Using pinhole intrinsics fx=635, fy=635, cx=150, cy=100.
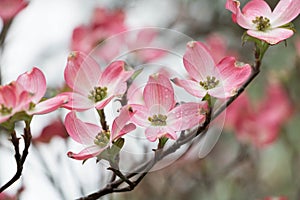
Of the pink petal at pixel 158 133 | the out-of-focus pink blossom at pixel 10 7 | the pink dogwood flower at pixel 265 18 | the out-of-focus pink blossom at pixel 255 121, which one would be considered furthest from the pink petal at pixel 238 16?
the out-of-focus pink blossom at pixel 255 121

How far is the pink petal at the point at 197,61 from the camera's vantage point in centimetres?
47

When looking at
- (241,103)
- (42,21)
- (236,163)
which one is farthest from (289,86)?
(42,21)

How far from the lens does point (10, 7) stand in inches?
24.7

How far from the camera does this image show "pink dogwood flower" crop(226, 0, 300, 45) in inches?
18.6

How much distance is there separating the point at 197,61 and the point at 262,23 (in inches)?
2.4

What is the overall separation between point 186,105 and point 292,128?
1043mm

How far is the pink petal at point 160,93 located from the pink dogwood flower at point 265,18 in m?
0.08

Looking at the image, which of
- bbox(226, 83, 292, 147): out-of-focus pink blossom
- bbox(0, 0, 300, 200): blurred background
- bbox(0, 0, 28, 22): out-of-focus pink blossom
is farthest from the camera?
bbox(226, 83, 292, 147): out-of-focus pink blossom

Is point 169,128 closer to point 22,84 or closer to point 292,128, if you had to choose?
point 22,84

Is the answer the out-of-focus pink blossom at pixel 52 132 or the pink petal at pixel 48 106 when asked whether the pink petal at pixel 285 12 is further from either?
the out-of-focus pink blossom at pixel 52 132

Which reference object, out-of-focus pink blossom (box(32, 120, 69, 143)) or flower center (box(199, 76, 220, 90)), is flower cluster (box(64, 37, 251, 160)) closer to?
flower center (box(199, 76, 220, 90))

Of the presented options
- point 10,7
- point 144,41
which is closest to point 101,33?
point 144,41

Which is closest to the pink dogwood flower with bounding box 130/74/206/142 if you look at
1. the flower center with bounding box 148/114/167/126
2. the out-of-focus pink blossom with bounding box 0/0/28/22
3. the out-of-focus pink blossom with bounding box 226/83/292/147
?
the flower center with bounding box 148/114/167/126

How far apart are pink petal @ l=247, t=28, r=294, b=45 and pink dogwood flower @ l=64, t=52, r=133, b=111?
10 centimetres
